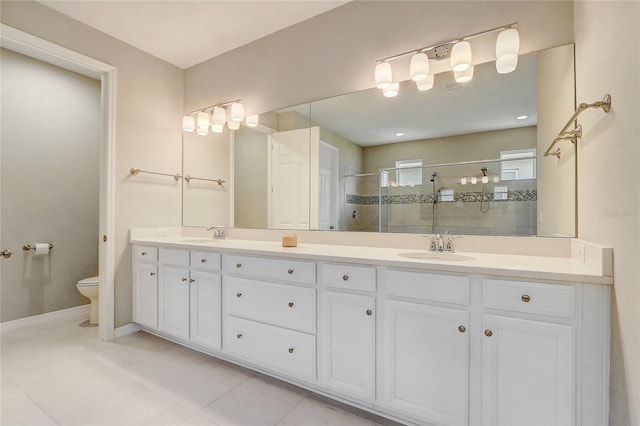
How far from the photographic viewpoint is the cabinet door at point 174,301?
2236mm

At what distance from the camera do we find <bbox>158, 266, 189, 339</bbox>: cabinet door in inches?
88.0

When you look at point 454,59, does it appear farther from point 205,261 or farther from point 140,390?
point 140,390

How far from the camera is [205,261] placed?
83.2 inches

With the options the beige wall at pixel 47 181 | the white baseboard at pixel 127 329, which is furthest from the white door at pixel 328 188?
the beige wall at pixel 47 181

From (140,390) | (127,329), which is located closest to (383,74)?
(140,390)

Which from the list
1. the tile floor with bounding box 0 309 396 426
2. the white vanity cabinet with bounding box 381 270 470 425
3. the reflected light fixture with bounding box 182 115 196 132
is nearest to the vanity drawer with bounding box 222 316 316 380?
the tile floor with bounding box 0 309 396 426

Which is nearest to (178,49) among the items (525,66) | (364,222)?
(364,222)

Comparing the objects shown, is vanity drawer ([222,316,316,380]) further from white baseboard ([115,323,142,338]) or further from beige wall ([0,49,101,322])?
beige wall ([0,49,101,322])

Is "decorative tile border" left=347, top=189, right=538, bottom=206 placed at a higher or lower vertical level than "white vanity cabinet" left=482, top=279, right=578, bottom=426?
higher

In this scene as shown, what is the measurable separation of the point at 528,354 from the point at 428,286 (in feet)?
1.42

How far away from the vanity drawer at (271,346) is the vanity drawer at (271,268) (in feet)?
1.01

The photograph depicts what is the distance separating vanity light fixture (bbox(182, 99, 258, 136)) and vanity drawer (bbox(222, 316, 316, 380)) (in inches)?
67.7

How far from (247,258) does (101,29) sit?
7.71 feet

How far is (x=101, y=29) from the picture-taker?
2.47 meters
